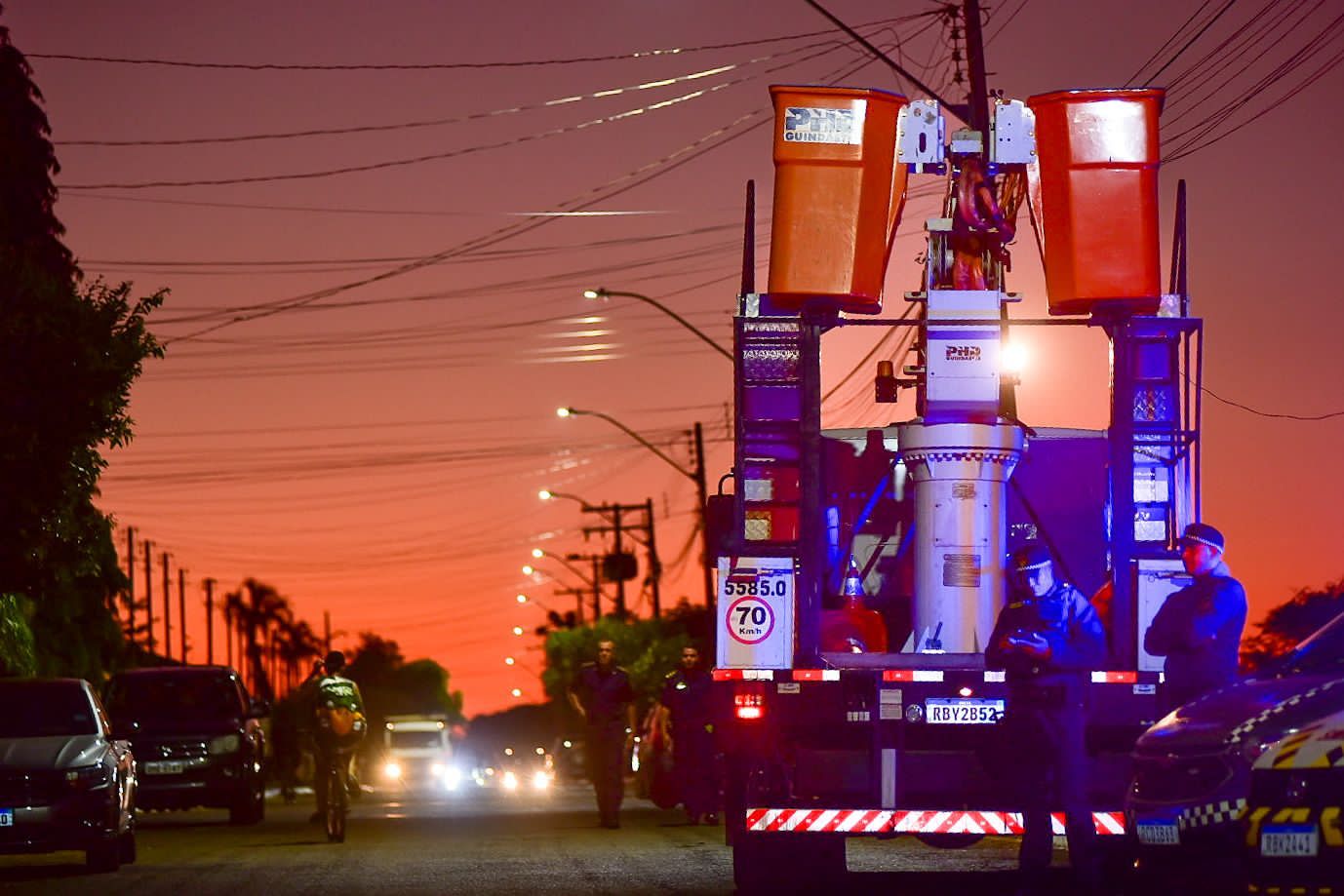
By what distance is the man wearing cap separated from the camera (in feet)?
40.6

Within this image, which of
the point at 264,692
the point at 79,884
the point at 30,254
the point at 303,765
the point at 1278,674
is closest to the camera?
the point at 1278,674

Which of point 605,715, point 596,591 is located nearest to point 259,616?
point 596,591

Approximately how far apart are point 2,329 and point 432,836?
604 centimetres

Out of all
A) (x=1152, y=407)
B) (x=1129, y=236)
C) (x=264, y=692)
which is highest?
(x=1129, y=236)

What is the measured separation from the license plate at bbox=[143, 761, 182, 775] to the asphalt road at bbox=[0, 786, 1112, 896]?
9.10 feet

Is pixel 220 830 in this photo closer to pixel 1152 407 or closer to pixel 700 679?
pixel 700 679

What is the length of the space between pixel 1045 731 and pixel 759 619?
173cm

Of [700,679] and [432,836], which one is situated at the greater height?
[700,679]

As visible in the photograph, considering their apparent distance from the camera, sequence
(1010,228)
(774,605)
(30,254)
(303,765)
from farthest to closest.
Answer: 1. (303,765)
2. (30,254)
3. (1010,228)
4. (774,605)

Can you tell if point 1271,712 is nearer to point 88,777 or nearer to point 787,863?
point 787,863

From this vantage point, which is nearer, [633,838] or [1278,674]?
[1278,674]

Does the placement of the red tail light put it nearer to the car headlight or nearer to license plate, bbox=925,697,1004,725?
license plate, bbox=925,697,1004,725

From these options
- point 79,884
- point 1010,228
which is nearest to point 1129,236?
point 1010,228

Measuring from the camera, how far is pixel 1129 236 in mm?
13969
